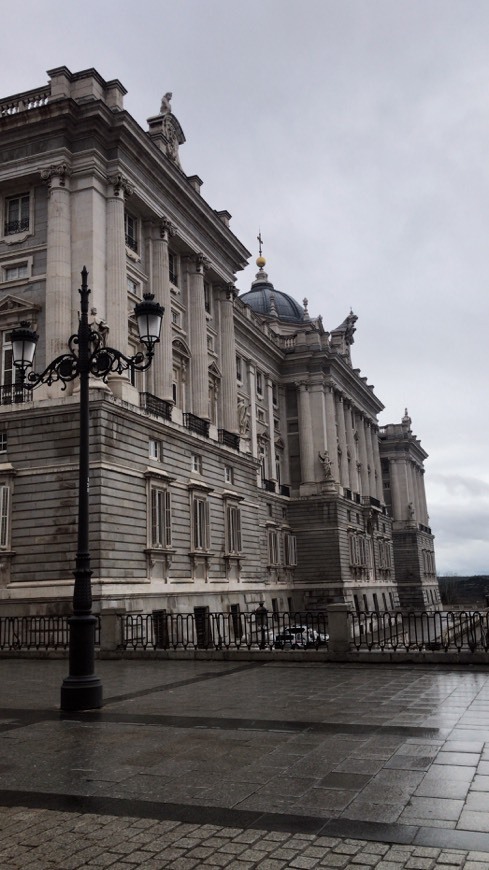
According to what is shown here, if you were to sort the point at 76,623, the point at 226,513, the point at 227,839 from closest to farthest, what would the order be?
the point at 227,839 → the point at 76,623 → the point at 226,513

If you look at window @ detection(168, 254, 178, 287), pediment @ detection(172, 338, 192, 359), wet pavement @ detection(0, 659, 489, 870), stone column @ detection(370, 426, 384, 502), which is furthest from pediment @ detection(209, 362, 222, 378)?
stone column @ detection(370, 426, 384, 502)

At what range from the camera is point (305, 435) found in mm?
63969

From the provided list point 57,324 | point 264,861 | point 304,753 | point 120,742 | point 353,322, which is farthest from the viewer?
point 353,322

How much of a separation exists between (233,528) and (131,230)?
51.2ft

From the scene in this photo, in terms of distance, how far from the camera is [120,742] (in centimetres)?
901

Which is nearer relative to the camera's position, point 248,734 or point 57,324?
point 248,734

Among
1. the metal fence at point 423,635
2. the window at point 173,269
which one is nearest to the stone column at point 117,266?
the window at point 173,269

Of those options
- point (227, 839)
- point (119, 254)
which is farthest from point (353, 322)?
point (227, 839)

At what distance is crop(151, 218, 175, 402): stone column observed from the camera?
34375 mm

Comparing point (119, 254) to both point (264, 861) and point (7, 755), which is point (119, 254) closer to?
point (7, 755)

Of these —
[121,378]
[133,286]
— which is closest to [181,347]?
[133,286]

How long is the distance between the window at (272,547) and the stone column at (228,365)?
15426 millimetres

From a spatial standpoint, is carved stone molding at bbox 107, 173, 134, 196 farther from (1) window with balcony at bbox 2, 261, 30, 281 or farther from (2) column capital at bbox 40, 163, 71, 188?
(1) window with balcony at bbox 2, 261, 30, 281

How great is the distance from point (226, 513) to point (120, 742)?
96.9 feet
